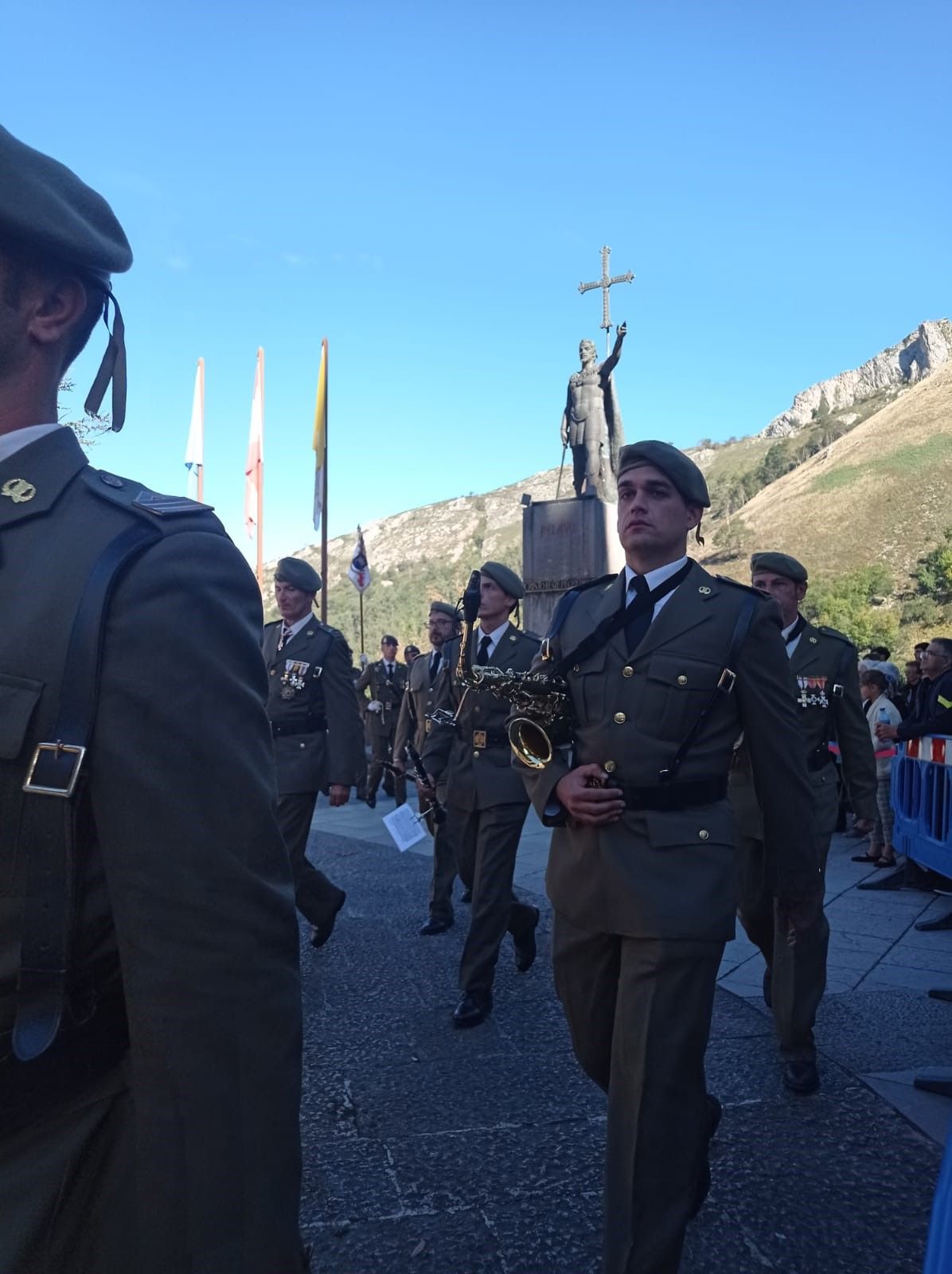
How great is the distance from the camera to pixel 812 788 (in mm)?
3926

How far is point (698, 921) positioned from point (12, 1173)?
1936 millimetres

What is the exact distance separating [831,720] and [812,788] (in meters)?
0.66

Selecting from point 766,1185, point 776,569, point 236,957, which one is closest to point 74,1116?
point 236,957

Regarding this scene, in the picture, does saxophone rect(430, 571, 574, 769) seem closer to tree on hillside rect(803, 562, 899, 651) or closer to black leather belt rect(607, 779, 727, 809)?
black leather belt rect(607, 779, 727, 809)

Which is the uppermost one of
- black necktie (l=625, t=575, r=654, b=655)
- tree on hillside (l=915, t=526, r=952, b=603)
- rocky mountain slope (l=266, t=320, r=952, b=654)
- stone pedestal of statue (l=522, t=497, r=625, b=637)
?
rocky mountain slope (l=266, t=320, r=952, b=654)

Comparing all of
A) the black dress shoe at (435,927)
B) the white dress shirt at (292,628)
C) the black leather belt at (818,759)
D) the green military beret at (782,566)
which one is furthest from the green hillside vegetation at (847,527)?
the black leather belt at (818,759)

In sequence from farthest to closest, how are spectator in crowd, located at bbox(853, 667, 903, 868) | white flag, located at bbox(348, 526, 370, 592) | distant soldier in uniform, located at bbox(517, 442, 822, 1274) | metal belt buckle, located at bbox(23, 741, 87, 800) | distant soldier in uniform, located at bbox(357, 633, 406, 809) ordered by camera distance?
white flag, located at bbox(348, 526, 370, 592) → distant soldier in uniform, located at bbox(357, 633, 406, 809) → spectator in crowd, located at bbox(853, 667, 903, 868) → distant soldier in uniform, located at bbox(517, 442, 822, 1274) → metal belt buckle, located at bbox(23, 741, 87, 800)

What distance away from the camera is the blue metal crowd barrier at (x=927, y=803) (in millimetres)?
5871

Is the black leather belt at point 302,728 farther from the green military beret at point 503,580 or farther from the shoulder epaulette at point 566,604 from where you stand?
the shoulder epaulette at point 566,604

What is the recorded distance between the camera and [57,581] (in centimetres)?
100

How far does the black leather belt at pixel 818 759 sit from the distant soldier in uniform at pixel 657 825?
1.31 meters

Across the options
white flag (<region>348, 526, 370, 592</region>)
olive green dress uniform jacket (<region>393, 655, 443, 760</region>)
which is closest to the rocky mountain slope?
white flag (<region>348, 526, 370, 592</region>)

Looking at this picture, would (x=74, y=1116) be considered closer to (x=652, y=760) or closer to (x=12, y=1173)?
(x=12, y=1173)

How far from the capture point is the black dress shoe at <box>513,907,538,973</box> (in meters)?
5.40
